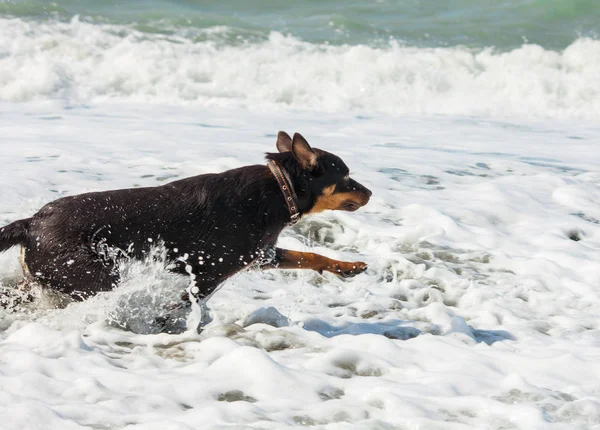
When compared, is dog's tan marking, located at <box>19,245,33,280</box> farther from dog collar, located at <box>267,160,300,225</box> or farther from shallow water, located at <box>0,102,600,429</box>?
dog collar, located at <box>267,160,300,225</box>

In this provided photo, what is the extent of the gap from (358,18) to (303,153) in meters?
15.2

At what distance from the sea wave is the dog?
8.57 meters

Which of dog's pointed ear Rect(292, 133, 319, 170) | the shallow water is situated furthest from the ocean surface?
dog's pointed ear Rect(292, 133, 319, 170)

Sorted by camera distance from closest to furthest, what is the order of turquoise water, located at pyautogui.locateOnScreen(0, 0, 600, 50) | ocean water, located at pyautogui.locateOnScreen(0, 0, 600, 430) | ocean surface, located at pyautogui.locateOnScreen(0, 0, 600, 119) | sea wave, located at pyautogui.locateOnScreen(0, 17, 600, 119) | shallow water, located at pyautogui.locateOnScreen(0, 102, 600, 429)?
shallow water, located at pyautogui.locateOnScreen(0, 102, 600, 429)
ocean water, located at pyautogui.locateOnScreen(0, 0, 600, 430)
sea wave, located at pyautogui.locateOnScreen(0, 17, 600, 119)
ocean surface, located at pyautogui.locateOnScreen(0, 0, 600, 119)
turquoise water, located at pyautogui.locateOnScreen(0, 0, 600, 50)

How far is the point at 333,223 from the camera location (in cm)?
686

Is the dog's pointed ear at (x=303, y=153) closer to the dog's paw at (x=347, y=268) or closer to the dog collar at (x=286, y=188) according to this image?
the dog collar at (x=286, y=188)

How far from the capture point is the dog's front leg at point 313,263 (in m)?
5.20

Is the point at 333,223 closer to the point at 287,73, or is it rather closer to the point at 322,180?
the point at 322,180

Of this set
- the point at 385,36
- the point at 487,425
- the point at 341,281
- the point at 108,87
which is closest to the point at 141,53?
the point at 108,87

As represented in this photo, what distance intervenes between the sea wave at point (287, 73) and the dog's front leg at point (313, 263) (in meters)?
8.56

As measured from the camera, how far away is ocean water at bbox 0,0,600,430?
3.70 m

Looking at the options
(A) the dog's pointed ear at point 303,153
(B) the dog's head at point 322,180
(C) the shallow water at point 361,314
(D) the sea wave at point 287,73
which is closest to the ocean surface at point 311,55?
(D) the sea wave at point 287,73

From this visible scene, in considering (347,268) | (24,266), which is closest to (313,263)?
(347,268)

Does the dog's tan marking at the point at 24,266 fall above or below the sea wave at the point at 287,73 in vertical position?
below
